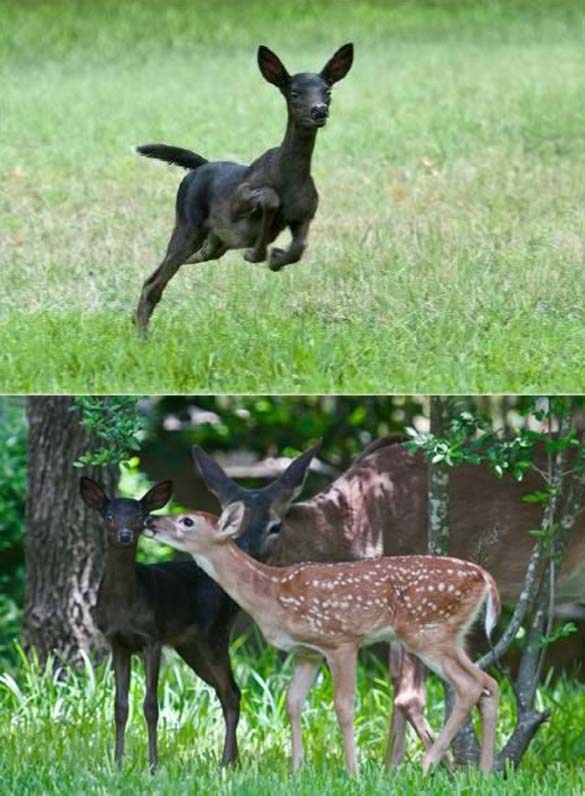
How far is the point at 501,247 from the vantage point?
1087 cm

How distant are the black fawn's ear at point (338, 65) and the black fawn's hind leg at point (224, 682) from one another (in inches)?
100

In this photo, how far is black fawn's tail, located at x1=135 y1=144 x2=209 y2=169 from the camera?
29.0ft

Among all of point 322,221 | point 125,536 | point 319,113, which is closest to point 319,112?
point 319,113

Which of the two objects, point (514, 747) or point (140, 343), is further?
point (140, 343)

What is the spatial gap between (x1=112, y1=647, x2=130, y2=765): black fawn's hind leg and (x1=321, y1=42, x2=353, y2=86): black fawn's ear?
2.71 metres

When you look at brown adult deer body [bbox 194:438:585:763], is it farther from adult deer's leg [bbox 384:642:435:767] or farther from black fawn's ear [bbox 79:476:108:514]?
black fawn's ear [bbox 79:476:108:514]

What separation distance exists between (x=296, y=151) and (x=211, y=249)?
63 centimetres

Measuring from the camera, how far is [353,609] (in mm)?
7094

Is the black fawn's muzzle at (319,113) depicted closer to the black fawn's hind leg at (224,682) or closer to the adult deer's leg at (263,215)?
the adult deer's leg at (263,215)

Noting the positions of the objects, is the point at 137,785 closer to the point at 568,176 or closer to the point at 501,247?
the point at 501,247

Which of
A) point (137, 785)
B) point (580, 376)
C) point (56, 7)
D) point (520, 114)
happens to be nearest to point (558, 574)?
point (580, 376)

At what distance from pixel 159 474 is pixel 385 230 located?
2.03 metres

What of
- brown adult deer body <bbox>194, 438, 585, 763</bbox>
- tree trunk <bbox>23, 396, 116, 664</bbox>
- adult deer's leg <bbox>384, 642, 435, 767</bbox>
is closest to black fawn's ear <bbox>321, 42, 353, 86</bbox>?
brown adult deer body <bbox>194, 438, 585, 763</bbox>

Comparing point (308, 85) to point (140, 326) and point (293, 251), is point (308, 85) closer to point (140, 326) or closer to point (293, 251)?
point (293, 251)
